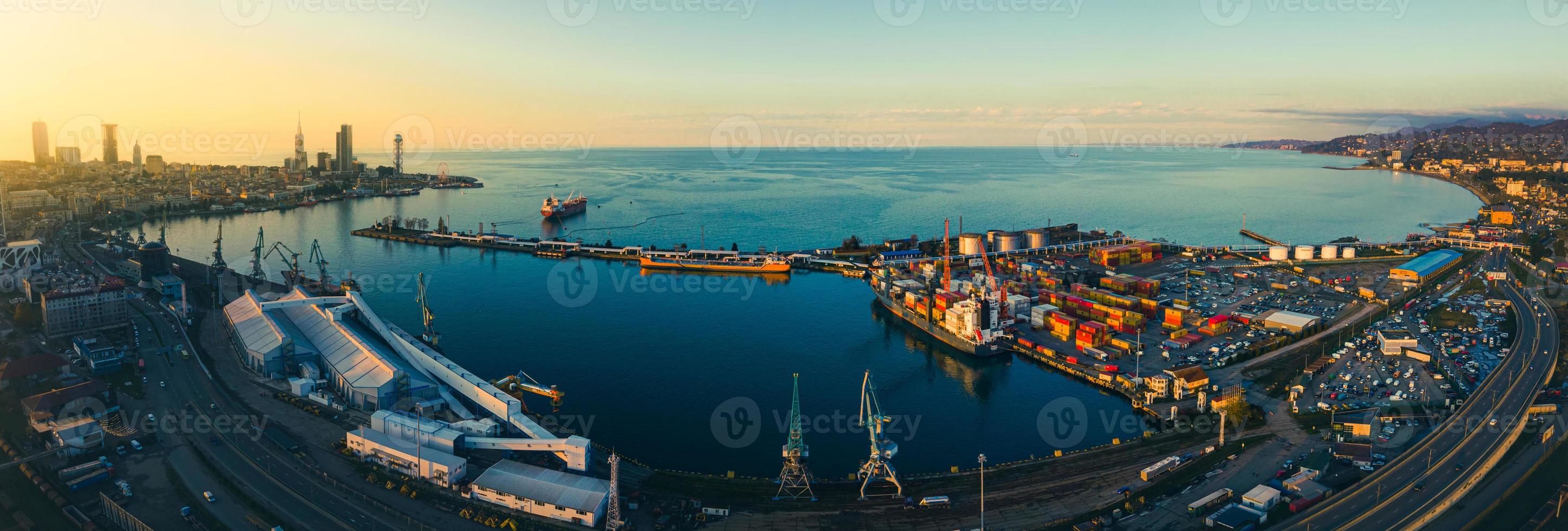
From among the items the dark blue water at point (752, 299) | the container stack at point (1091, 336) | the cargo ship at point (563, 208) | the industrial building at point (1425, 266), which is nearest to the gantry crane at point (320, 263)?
the dark blue water at point (752, 299)

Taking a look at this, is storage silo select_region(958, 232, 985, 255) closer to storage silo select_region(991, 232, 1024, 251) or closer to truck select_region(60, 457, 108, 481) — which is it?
storage silo select_region(991, 232, 1024, 251)

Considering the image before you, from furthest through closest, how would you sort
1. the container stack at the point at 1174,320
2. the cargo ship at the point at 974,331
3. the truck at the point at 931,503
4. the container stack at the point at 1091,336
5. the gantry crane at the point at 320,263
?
the gantry crane at the point at 320,263
the container stack at the point at 1174,320
the cargo ship at the point at 974,331
the container stack at the point at 1091,336
the truck at the point at 931,503

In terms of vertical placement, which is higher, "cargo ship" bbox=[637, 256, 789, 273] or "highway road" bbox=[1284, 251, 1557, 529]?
"cargo ship" bbox=[637, 256, 789, 273]

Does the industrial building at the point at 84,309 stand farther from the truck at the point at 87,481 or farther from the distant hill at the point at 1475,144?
the distant hill at the point at 1475,144

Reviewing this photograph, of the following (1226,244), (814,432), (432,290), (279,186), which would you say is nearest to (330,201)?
(279,186)

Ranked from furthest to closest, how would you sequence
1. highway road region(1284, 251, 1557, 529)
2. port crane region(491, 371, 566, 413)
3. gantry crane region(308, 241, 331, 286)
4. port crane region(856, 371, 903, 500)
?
gantry crane region(308, 241, 331, 286) < port crane region(491, 371, 566, 413) < port crane region(856, 371, 903, 500) < highway road region(1284, 251, 1557, 529)

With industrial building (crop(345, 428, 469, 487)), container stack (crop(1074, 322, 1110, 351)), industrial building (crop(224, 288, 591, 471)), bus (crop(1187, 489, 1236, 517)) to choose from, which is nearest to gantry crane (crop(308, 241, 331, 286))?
industrial building (crop(224, 288, 591, 471))

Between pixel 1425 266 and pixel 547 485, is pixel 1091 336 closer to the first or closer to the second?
pixel 547 485

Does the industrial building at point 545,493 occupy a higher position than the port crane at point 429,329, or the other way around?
the port crane at point 429,329
